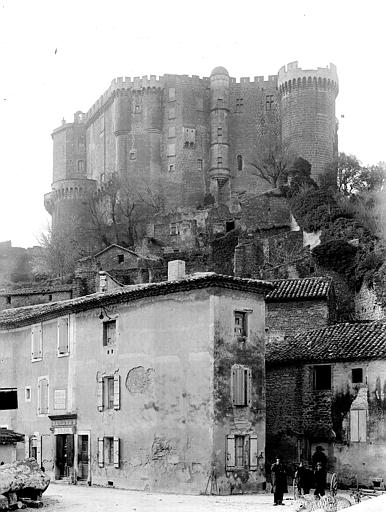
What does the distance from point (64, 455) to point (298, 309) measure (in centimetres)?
1202

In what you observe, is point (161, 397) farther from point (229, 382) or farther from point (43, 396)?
point (43, 396)

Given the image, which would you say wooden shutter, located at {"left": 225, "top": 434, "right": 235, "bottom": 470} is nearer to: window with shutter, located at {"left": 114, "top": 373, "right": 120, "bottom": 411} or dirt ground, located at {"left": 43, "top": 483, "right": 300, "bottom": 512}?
dirt ground, located at {"left": 43, "top": 483, "right": 300, "bottom": 512}

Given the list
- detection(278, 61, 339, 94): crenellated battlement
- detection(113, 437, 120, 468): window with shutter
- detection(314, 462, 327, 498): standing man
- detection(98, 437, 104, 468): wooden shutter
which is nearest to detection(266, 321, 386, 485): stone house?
detection(314, 462, 327, 498): standing man

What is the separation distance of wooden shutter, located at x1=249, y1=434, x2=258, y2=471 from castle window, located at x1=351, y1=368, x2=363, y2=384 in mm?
4328

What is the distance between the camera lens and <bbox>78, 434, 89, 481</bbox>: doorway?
34125 millimetres

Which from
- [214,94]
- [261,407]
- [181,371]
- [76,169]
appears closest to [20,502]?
[181,371]

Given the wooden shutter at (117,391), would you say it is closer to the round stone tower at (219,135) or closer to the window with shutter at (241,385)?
the window with shutter at (241,385)

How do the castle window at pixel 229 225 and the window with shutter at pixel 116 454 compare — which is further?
the castle window at pixel 229 225

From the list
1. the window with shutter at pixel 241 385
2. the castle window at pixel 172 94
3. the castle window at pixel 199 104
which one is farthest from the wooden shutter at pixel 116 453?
the castle window at pixel 199 104

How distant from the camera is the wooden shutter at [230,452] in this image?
29.7 metres

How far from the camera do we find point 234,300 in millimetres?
31328

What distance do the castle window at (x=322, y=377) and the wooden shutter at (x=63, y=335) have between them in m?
9.52

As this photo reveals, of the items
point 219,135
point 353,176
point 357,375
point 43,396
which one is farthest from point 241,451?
point 219,135

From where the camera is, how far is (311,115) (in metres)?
83.9
